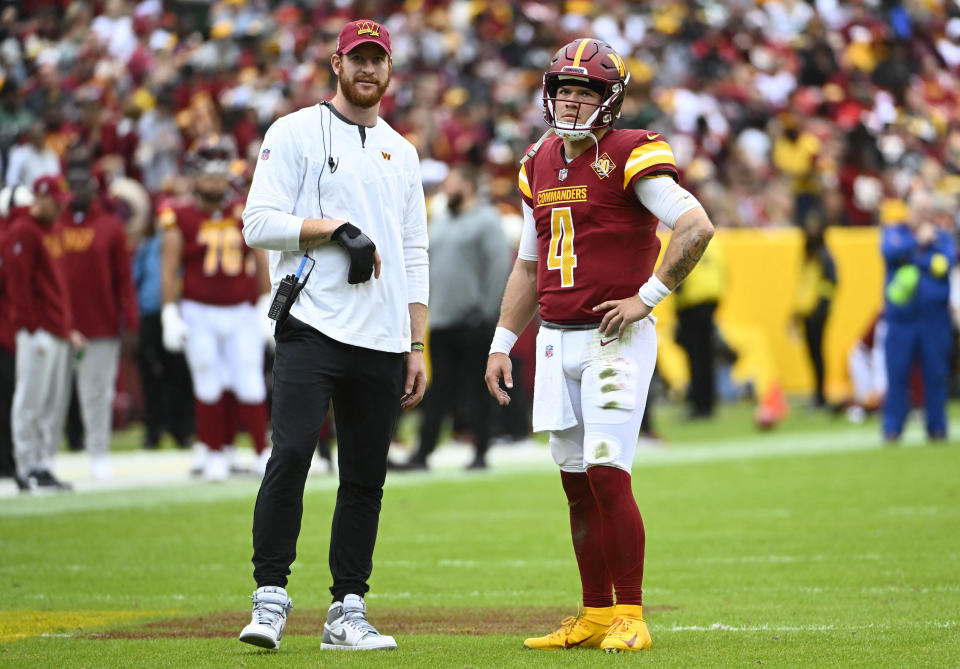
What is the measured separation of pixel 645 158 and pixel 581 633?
1.83m

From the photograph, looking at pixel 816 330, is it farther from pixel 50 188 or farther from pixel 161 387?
pixel 50 188

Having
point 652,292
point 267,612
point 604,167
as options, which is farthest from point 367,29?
point 267,612

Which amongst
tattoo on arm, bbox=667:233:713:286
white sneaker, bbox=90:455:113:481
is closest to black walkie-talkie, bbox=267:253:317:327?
tattoo on arm, bbox=667:233:713:286

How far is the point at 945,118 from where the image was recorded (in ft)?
91.6

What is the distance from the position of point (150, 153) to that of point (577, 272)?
14.3 meters

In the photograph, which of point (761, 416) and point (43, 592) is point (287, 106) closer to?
point (761, 416)

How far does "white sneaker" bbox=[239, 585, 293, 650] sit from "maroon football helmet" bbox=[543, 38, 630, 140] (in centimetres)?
207

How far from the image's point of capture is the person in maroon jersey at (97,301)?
13312 mm

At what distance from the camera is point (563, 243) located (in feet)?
20.0

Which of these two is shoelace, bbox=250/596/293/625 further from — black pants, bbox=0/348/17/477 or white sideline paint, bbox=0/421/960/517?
black pants, bbox=0/348/17/477

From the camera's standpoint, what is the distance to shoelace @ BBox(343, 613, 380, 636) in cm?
600

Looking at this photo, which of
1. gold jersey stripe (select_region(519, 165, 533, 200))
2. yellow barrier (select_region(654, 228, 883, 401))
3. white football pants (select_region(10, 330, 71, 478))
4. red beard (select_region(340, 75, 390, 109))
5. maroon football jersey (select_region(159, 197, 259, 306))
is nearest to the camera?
red beard (select_region(340, 75, 390, 109))

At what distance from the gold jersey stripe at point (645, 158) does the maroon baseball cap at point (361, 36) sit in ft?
3.46

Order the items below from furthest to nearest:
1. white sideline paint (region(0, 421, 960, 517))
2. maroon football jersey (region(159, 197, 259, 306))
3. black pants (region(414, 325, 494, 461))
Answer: black pants (region(414, 325, 494, 461))
maroon football jersey (region(159, 197, 259, 306))
white sideline paint (region(0, 421, 960, 517))
